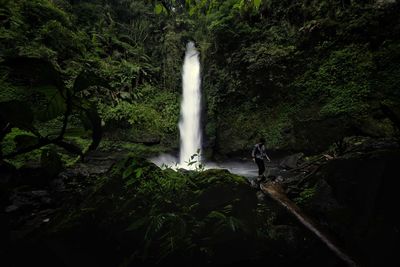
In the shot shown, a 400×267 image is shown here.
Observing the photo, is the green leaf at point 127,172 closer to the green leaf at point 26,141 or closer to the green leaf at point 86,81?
the green leaf at point 26,141

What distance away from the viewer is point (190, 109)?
16.9m

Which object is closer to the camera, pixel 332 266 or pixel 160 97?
pixel 332 266

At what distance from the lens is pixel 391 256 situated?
2.18 m

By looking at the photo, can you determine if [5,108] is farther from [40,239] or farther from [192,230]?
[40,239]

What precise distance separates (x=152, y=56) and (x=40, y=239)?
60.2 ft

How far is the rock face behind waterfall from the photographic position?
2.31 metres

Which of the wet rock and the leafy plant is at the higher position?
the leafy plant

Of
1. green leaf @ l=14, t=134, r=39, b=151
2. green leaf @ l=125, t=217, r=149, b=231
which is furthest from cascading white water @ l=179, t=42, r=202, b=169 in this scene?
green leaf @ l=14, t=134, r=39, b=151

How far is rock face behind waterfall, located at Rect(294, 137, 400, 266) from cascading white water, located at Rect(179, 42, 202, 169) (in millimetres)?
11653

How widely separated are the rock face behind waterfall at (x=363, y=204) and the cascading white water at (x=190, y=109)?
38.2 feet

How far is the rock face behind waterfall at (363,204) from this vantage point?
2.31 m

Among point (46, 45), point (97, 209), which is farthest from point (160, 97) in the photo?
point (97, 209)

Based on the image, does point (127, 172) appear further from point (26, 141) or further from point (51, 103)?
point (51, 103)

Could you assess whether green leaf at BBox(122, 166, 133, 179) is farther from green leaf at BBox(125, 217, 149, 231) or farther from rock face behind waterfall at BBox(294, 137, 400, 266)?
rock face behind waterfall at BBox(294, 137, 400, 266)
